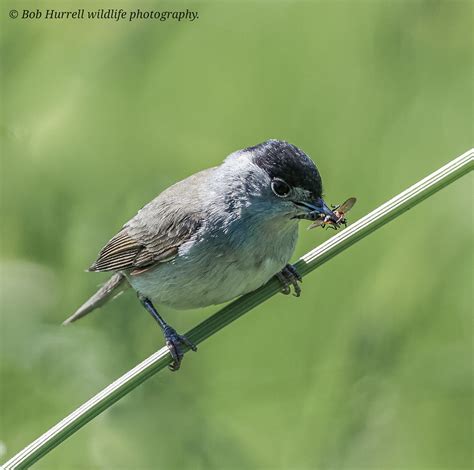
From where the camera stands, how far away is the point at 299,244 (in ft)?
14.3

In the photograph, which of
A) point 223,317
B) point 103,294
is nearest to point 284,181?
point 223,317

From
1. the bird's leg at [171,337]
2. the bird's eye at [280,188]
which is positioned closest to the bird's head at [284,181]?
the bird's eye at [280,188]

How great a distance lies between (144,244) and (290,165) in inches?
44.3

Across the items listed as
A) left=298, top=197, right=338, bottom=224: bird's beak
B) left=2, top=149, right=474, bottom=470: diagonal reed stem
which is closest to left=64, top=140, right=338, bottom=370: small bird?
left=298, top=197, right=338, bottom=224: bird's beak

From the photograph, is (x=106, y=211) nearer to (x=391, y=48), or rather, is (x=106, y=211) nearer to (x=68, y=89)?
(x=68, y=89)

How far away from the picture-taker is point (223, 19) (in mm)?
5148

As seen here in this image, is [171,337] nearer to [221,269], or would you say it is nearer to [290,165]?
[221,269]

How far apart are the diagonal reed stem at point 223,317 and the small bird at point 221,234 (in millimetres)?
398

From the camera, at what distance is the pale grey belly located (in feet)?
11.5

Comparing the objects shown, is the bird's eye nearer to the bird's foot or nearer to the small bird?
the small bird

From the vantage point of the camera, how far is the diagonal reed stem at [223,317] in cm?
239

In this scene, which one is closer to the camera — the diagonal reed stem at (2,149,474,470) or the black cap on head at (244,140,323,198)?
the diagonal reed stem at (2,149,474,470)

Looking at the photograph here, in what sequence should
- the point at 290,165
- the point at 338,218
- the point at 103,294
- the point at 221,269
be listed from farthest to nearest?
1. the point at 103,294
2. the point at 221,269
3. the point at 290,165
4. the point at 338,218

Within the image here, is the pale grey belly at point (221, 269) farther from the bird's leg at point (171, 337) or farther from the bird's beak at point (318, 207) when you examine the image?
the bird's beak at point (318, 207)
